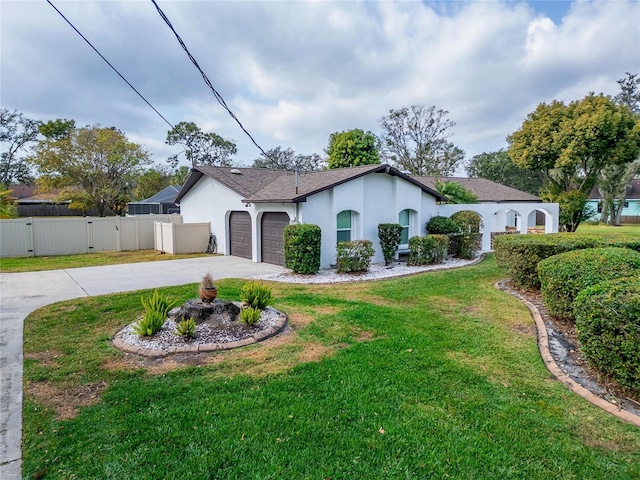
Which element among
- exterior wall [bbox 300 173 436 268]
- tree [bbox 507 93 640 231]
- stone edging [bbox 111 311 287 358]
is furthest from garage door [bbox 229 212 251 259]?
tree [bbox 507 93 640 231]

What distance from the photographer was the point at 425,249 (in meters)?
13.1

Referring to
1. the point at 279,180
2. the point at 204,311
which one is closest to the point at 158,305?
the point at 204,311

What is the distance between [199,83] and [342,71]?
624 centimetres

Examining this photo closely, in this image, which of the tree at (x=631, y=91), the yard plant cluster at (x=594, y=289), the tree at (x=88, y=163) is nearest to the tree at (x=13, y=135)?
the tree at (x=88, y=163)

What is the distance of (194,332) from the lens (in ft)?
18.3

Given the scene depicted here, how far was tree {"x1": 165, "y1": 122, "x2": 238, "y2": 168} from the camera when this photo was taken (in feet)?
157

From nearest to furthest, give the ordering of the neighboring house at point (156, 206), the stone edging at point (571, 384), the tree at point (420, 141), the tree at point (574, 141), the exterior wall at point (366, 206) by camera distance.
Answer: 1. the stone edging at point (571, 384)
2. the exterior wall at point (366, 206)
3. the tree at point (574, 141)
4. the neighboring house at point (156, 206)
5. the tree at point (420, 141)

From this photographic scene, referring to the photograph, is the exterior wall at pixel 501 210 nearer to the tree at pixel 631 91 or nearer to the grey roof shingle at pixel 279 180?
the grey roof shingle at pixel 279 180

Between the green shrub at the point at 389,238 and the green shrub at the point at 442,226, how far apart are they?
253 centimetres

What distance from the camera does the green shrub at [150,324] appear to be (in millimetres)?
5492

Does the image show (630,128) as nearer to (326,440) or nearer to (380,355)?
(380,355)

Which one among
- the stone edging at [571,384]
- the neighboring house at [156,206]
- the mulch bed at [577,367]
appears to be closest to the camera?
the stone edging at [571,384]

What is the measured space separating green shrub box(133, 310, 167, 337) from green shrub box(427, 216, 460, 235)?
11810 mm

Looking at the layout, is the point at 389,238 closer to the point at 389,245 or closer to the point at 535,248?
the point at 389,245
